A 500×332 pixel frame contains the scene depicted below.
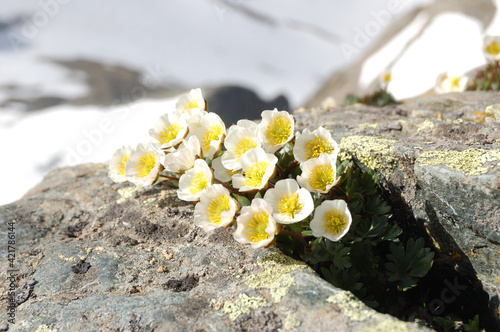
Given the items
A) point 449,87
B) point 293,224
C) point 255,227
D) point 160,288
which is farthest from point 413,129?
point 449,87

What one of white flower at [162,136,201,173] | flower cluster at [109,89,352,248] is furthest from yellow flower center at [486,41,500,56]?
white flower at [162,136,201,173]

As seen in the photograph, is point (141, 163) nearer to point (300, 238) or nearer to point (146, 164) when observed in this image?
point (146, 164)

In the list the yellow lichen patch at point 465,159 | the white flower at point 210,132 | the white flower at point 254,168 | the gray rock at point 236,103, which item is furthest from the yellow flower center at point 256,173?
the gray rock at point 236,103

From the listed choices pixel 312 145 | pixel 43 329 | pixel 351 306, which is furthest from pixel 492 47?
pixel 43 329

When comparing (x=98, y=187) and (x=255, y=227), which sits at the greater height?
(x=255, y=227)

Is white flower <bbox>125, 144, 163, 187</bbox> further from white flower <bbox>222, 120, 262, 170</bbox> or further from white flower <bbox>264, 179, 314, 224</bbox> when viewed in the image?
→ white flower <bbox>264, 179, 314, 224</bbox>

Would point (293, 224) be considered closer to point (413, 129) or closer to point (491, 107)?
point (413, 129)

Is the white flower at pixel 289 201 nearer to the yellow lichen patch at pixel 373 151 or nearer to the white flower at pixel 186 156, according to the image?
the white flower at pixel 186 156
